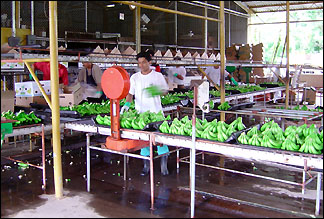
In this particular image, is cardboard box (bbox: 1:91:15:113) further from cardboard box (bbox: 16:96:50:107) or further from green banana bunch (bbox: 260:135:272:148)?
green banana bunch (bbox: 260:135:272:148)

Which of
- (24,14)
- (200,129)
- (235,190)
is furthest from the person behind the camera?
(24,14)

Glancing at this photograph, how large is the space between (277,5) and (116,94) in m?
16.5

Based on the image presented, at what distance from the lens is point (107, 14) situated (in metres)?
12.7

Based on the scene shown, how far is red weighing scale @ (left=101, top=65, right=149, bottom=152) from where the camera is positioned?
424cm

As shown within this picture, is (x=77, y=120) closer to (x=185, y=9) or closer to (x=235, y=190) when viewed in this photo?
(x=235, y=190)

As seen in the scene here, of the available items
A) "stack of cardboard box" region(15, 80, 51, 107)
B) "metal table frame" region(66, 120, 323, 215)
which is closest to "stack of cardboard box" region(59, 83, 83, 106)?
"stack of cardboard box" region(15, 80, 51, 107)

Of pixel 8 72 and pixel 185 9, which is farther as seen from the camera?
pixel 185 9

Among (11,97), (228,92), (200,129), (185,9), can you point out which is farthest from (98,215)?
(185,9)

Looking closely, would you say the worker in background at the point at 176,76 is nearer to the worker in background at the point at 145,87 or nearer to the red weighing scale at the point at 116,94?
the worker in background at the point at 145,87

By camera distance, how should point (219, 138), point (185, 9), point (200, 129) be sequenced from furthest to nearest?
point (185, 9)
point (200, 129)
point (219, 138)

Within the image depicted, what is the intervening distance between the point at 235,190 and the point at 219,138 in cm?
123

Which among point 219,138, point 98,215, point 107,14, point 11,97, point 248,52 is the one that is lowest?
point 98,215

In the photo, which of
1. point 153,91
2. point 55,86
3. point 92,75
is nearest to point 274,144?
point 153,91

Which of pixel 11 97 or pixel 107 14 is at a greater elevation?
pixel 107 14
